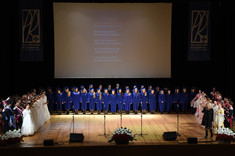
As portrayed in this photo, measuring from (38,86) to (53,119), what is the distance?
250 centimetres

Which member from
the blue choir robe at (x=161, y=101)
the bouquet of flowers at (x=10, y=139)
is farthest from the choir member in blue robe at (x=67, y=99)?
the bouquet of flowers at (x=10, y=139)

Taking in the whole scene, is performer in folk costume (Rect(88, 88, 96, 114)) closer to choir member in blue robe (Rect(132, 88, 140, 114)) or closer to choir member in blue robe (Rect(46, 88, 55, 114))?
choir member in blue robe (Rect(46, 88, 55, 114))

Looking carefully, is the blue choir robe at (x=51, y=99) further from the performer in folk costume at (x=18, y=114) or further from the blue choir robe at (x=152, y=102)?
the blue choir robe at (x=152, y=102)

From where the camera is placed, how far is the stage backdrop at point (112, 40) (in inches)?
561

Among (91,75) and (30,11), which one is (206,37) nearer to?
(91,75)

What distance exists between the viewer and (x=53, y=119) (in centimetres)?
1297

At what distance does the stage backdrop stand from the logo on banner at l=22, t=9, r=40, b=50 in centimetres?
98

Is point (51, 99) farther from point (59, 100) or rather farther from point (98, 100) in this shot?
point (98, 100)

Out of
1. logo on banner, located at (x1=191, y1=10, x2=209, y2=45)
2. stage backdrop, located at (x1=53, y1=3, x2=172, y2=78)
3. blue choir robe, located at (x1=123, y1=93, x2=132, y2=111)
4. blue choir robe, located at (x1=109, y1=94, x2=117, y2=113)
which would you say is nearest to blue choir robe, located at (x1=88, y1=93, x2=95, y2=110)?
blue choir robe, located at (x1=109, y1=94, x2=117, y2=113)

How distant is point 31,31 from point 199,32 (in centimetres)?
834

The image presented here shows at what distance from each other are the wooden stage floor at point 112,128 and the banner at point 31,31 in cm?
323

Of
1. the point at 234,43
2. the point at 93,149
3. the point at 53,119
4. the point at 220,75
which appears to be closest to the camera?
the point at 93,149

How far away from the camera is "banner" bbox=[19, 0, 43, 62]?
44.2 feet

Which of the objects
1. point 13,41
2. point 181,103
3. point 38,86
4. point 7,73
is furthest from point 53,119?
point 181,103
